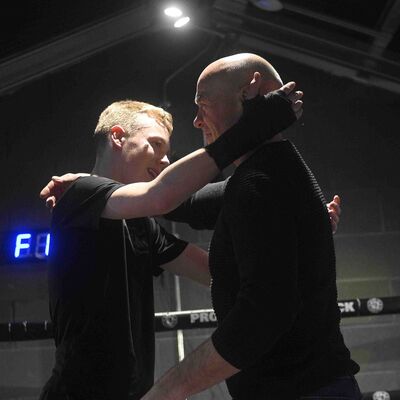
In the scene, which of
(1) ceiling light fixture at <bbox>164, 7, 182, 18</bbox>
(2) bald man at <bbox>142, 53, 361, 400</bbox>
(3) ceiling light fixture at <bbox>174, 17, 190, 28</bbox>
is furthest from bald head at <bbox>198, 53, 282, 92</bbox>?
(3) ceiling light fixture at <bbox>174, 17, 190, 28</bbox>

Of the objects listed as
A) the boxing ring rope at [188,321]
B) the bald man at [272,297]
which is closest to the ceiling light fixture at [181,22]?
the boxing ring rope at [188,321]

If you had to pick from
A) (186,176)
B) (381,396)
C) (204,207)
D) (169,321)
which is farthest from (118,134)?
(381,396)

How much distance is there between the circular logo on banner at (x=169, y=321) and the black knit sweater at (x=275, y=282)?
2.96 meters

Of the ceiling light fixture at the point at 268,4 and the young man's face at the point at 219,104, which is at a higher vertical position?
the ceiling light fixture at the point at 268,4

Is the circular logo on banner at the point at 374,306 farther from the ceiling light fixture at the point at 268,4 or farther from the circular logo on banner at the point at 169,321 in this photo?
the ceiling light fixture at the point at 268,4

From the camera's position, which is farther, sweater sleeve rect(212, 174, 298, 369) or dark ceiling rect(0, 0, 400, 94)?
dark ceiling rect(0, 0, 400, 94)

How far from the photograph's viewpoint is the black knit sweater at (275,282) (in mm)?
1235

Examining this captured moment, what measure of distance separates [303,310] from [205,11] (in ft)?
12.6

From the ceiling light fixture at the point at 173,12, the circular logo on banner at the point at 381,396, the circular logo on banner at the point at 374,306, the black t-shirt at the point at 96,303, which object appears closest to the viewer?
the black t-shirt at the point at 96,303

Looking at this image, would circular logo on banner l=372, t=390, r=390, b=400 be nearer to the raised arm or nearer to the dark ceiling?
the dark ceiling

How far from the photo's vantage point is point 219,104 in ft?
5.00

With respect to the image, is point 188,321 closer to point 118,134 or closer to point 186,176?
point 118,134

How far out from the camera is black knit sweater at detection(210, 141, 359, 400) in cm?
124

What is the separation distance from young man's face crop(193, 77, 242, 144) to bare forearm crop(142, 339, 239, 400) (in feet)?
1.66
